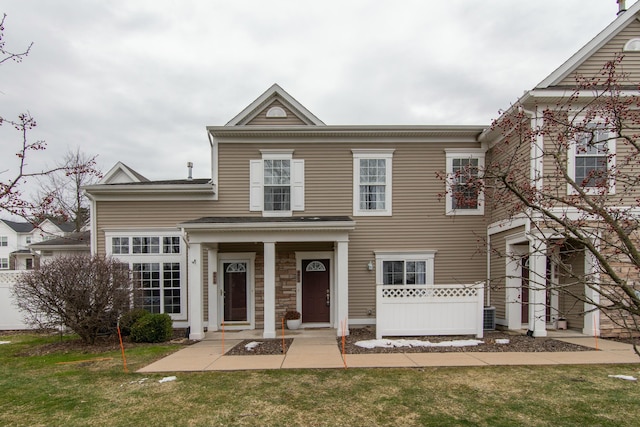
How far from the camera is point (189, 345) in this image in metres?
9.95

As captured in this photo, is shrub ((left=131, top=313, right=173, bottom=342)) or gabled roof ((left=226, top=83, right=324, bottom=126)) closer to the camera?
shrub ((left=131, top=313, right=173, bottom=342))

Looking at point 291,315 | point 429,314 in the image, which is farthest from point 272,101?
point 429,314

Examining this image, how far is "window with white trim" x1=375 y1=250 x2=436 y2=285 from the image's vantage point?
12297mm

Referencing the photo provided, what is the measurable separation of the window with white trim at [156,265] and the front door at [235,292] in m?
1.28

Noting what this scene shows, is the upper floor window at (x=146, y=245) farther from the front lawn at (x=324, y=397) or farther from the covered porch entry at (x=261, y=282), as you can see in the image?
the front lawn at (x=324, y=397)

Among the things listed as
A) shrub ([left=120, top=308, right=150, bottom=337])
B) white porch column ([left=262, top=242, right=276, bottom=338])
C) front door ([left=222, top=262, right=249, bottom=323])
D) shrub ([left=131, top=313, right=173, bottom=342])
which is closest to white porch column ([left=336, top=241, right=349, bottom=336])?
white porch column ([left=262, top=242, right=276, bottom=338])

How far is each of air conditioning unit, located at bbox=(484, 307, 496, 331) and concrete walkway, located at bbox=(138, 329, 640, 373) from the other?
2.08 metres

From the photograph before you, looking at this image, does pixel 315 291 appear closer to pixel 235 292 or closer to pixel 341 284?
pixel 341 284

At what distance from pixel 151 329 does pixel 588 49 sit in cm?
1336

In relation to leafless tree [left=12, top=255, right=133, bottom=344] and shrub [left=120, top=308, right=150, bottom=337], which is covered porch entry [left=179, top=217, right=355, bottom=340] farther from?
leafless tree [left=12, top=255, right=133, bottom=344]

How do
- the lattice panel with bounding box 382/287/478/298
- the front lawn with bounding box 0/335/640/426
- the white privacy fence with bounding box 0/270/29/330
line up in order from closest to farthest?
1. the front lawn with bounding box 0/335/640/426
2. the lattice panel with bounding box 382/287/478/298
3. the white privacy fence with bounding box 0/270/29/330

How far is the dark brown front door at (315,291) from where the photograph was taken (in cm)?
1234

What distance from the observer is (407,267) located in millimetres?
12367

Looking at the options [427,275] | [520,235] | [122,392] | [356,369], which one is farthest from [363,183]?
[122,392]
